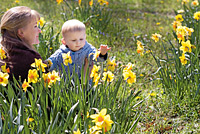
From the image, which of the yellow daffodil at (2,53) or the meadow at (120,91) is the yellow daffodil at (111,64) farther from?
the yellow daffodil at (2,53)

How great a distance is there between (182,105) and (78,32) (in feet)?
4.14

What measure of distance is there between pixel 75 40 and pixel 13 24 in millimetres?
642

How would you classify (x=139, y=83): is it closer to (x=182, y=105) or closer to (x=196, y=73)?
(x=182, y=105)

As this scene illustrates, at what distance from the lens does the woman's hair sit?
6.69ft

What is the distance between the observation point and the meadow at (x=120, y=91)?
64.7 inches

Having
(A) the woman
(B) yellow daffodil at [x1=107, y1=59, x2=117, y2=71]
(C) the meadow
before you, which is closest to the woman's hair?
(A) the woman

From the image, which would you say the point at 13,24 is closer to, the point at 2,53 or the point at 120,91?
the point at 2,53

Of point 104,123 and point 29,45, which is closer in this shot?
point 104,123

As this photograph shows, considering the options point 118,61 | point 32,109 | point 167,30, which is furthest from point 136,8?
point 32,109

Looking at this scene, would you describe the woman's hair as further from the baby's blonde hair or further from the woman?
the baby's blonde hair

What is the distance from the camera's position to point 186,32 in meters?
2.46

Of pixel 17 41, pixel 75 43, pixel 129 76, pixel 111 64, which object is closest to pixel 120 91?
pixel 75 43

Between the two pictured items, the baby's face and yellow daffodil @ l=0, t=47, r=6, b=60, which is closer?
yellow daffodil @ l=0, t=47, r=6, b=60

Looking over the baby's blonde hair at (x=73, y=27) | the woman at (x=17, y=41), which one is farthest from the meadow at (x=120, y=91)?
the baby's blonde hair at (x=73, y=27)
